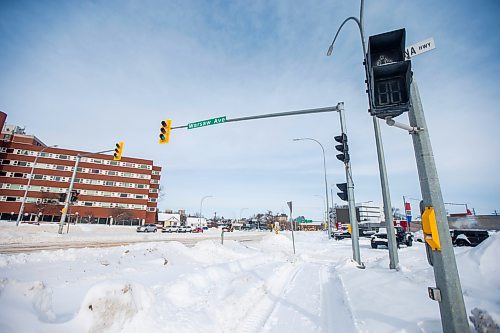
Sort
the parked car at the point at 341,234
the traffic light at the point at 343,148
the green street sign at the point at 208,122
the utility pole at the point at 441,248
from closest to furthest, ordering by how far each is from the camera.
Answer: the utility pole at the point at 441,248
the traffic light at the point at 343,148
the green street sign at the point at 208,122
the parked car at the point at 341,234

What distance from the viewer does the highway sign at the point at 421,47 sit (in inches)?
145

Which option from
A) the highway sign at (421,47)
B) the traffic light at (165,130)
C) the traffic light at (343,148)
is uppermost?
the traffic light at (165,130)

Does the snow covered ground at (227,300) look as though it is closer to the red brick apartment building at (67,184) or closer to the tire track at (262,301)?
the tire track at (262,301)

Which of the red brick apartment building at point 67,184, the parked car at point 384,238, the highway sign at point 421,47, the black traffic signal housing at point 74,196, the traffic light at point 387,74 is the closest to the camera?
the traffic light at point 387,74

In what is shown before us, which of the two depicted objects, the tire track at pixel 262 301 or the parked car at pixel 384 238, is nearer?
the tire track at pixel 262 301

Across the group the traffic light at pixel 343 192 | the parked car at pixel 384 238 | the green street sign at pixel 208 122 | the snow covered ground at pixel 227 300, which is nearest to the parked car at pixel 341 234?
the parked car at pixel 384 238

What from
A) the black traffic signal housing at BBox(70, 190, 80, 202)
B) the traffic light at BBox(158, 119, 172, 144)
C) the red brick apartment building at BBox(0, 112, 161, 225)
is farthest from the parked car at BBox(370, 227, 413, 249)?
the red brick apartment building at BBox(0, 112, 161, 225)

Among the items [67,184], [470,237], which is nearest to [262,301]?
→ [470,237]

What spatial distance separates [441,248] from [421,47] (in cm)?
297

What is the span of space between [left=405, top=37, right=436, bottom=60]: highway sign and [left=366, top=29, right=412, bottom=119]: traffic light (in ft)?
2.44

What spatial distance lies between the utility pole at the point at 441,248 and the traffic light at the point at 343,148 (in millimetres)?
6827

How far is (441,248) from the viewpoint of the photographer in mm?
2939

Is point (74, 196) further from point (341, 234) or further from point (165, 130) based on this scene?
point (341, 234)

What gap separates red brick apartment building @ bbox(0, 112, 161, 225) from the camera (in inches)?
2379
